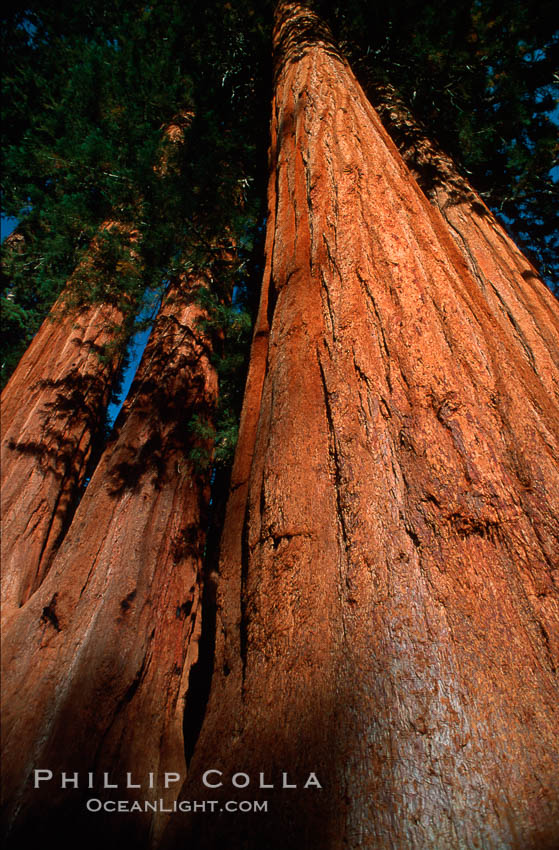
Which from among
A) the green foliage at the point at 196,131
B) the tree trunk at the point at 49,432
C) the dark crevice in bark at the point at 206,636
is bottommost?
the dark crevice in bark at the point at 206,636

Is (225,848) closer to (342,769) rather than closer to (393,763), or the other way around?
(342,769)

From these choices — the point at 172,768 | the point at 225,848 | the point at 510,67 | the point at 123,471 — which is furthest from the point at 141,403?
the point at 510,67

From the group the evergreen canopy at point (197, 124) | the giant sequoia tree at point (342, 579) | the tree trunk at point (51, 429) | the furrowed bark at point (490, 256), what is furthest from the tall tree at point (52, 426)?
the furrowed bark at point (490, 256)

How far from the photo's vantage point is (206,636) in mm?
3543

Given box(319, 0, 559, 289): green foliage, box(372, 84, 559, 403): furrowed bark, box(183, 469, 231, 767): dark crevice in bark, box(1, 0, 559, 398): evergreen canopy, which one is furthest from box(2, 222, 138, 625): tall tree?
box(319, 0, 559, 289): green foliage

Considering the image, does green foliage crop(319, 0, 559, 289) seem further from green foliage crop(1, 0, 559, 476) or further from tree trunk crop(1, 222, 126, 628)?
tree trunk crop(1, 222, 126, 628)

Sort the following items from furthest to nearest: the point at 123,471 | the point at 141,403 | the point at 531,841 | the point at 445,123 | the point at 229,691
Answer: the point at 445,123
the point at 141,403
the point at 123,471
the point at 229,691
the point at 531,841

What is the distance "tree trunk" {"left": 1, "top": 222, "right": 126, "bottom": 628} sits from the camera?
8.46 ft

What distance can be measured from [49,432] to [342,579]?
289 cm

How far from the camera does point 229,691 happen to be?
111 cm

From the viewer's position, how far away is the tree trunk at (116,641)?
5.90ft

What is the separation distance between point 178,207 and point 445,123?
3260 mm

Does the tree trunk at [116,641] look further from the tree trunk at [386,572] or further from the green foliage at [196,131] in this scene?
the tree trunk at [386,572]

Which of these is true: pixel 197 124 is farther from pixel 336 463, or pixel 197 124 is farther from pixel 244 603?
pixel 244 603
